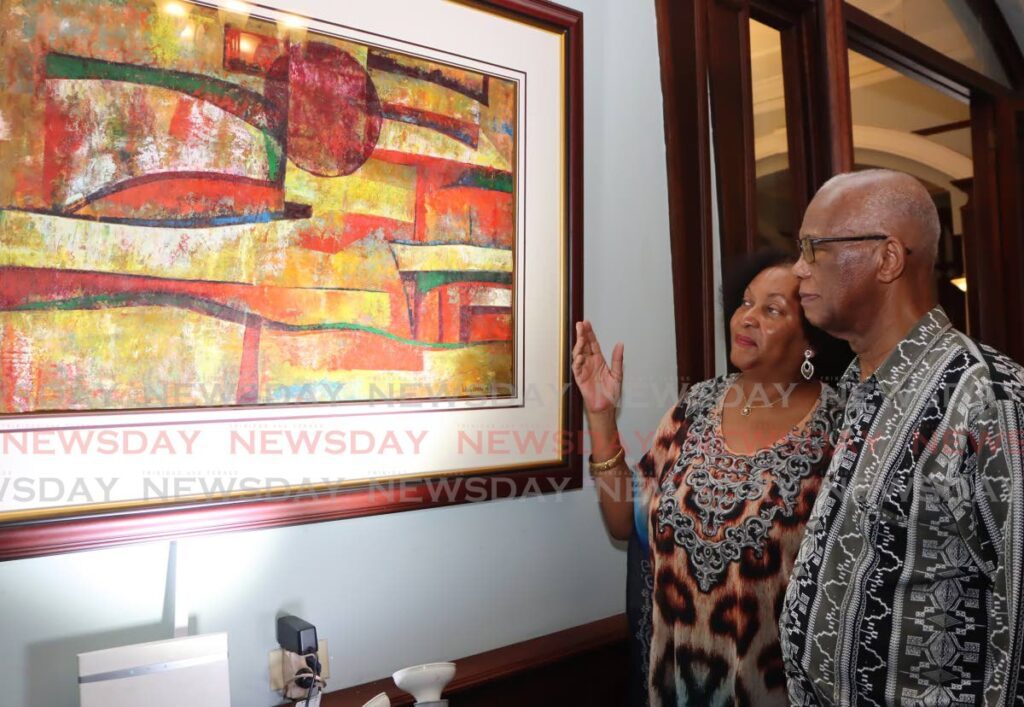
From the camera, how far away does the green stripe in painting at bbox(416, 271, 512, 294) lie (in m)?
Result: 1.52

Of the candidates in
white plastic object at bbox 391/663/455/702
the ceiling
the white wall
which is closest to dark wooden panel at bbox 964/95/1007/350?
the ceiling

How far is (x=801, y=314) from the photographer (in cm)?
155

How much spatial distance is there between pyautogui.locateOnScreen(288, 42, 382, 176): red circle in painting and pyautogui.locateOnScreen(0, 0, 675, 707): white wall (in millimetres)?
582

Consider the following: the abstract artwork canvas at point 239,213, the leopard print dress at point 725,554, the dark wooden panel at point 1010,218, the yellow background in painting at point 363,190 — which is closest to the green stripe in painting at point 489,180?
the abstract artwork canvas at point 239,213

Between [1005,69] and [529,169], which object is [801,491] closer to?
[529,169]

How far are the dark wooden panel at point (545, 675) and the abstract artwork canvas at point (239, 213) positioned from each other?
539mm

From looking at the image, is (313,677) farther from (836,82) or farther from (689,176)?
(836,82)

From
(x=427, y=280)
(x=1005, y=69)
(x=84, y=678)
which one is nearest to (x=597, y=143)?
(x=427, y=280)

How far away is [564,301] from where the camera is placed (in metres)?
1.75

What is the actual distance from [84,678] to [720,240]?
169 centimetres

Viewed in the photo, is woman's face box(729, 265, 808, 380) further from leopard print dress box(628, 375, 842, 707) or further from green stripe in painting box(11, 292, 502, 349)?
green stripe in painting box(11, 292, 502, 349)

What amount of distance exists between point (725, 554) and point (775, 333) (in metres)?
0.43

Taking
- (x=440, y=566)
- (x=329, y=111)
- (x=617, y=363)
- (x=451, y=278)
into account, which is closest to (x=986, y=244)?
(x=617, y=363)

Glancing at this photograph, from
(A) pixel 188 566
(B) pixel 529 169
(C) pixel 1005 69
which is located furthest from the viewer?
(C) pixel 1005 69
